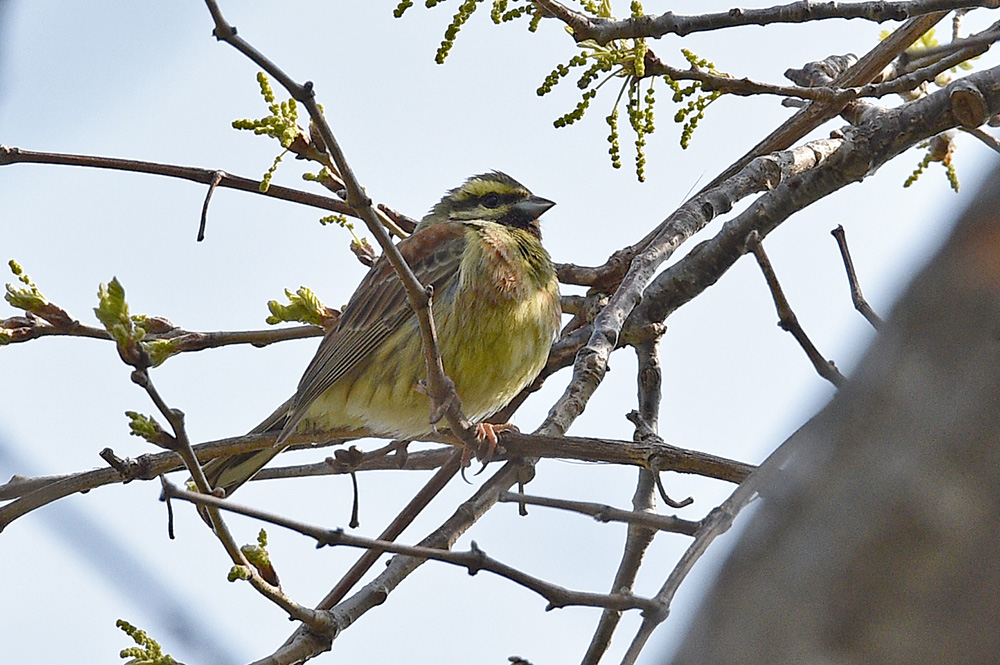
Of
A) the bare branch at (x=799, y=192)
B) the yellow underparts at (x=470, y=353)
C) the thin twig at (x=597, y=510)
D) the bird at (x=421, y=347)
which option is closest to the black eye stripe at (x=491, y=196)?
the bird at (x=421, y=347)

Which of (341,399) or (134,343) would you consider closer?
(134,343)

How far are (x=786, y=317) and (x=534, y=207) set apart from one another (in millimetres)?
2988

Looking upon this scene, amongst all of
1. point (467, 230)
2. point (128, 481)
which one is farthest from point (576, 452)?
point (467, 230)

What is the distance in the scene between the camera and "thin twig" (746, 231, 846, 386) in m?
2.39

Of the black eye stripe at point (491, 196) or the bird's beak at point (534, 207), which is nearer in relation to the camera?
the bird's beak at point (534, 207)

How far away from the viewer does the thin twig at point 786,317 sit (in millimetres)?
2389

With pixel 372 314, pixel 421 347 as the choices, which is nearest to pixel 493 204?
pixel 372 314

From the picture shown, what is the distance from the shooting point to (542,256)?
5027 millimetres

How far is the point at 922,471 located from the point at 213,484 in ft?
12.7

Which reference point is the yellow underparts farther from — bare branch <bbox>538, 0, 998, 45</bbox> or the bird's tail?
bare branch <bbox>538, 0, 998, 45</bbox>

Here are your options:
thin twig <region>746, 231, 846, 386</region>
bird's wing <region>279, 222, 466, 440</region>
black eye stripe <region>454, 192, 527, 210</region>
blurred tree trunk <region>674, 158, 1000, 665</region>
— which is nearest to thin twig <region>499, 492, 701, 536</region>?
thin twig <region>746, 231, 846, 386</region>

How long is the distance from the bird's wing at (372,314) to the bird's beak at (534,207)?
0.47 metres

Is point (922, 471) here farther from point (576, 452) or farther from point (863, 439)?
point (576, 452)

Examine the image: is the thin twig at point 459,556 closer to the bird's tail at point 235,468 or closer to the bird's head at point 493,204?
the bird's tail at point 235,468
